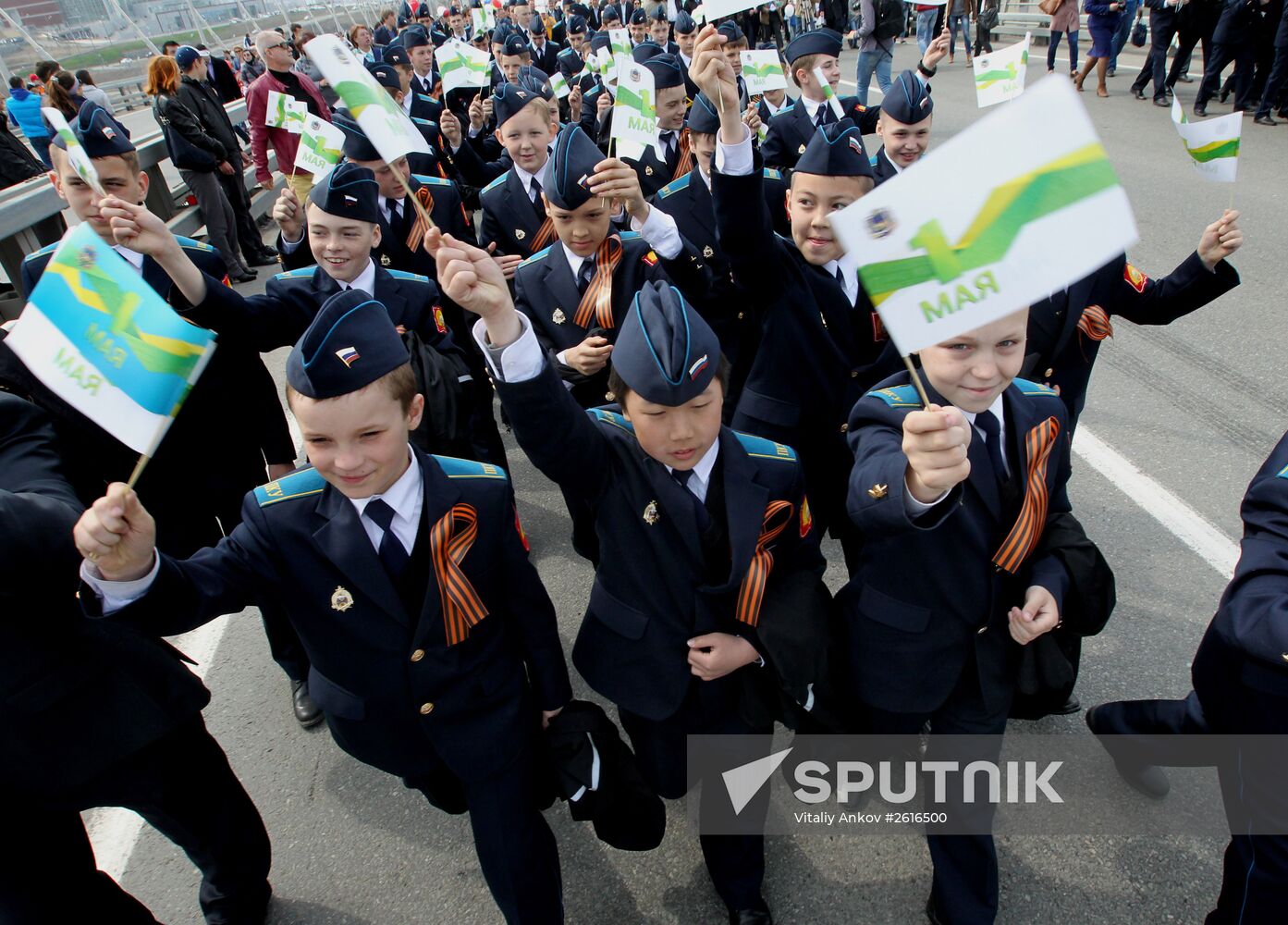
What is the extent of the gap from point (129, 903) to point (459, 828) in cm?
105

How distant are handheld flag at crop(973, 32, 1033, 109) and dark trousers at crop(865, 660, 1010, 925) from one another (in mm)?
3909

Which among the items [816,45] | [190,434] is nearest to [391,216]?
[190,434]

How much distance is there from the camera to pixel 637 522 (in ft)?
7.85

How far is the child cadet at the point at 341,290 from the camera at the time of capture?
11.0 ft

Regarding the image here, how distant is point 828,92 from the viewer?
6602 mm

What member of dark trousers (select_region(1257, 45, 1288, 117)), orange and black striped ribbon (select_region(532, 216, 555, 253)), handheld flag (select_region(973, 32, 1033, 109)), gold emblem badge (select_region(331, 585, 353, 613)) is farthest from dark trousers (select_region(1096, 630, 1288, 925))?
dark trousers (select_region(1257, 45, 1288, 117))

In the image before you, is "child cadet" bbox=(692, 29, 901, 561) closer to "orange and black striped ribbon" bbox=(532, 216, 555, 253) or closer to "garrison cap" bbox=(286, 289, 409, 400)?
"garrison cap" bbox=(286, 289, 409, 400)

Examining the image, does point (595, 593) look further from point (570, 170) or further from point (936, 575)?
point (570, 170)

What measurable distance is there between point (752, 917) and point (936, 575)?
119 cm

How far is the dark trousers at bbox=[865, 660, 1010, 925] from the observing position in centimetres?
237

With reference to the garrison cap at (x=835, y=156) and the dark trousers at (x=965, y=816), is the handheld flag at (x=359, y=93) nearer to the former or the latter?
the garrison cap at (x=835, y=156)

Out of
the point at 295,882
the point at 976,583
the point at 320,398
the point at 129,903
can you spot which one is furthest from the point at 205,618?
the point at 976,583

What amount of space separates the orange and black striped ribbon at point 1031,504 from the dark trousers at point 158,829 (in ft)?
7.73

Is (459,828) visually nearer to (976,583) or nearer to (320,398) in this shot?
(320,398)
